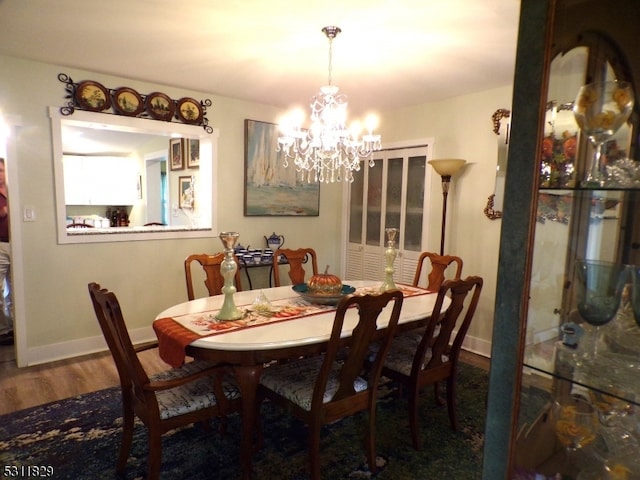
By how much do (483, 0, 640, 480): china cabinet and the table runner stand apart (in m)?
1.30

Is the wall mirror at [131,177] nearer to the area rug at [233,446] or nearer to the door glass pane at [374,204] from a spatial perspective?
the area rug at [233,446]

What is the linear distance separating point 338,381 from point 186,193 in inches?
164

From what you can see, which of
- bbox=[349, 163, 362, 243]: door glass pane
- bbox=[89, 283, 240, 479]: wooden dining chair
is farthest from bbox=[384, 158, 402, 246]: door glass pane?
bbox=[89, 283, 240, 479]: wooden dining chair

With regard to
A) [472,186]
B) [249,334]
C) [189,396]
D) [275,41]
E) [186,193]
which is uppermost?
[275,41]

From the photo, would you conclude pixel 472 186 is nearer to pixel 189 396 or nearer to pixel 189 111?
pixel 189 111

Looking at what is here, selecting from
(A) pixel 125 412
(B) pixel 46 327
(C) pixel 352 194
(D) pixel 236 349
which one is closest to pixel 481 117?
(C) pixel 352 194

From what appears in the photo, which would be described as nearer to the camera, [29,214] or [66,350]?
[29,214]

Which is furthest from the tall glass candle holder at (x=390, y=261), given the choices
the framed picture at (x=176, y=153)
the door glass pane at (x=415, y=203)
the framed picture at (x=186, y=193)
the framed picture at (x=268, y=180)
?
the framed picture at (x=176, y=153)

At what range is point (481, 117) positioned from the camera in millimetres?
3596

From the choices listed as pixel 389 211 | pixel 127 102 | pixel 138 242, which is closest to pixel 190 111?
pixel 127 102

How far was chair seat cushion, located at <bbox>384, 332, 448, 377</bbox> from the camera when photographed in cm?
226

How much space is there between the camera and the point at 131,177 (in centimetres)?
684

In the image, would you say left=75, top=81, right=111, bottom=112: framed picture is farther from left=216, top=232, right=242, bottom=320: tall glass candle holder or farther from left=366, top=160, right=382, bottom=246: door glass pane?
left=366, top=160, right=382, bottom=246: door glass pane

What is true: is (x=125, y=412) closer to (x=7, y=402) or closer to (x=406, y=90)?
(x=7, y=402)
